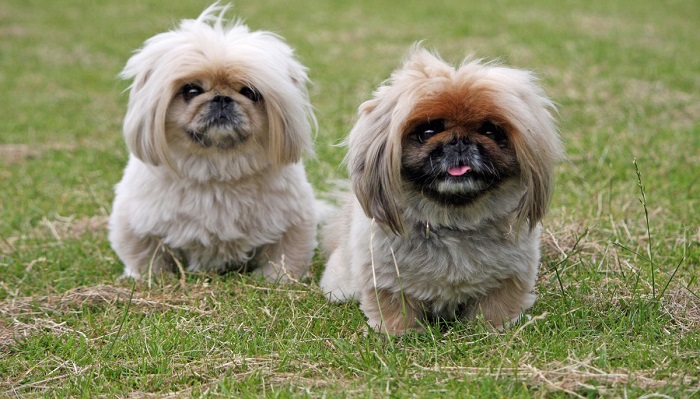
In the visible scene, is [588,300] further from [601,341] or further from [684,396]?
[684,396]

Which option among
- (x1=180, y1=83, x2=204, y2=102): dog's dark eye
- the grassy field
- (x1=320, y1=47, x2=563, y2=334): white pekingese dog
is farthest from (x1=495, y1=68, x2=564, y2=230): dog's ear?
(x1=180, y1=83, x2=204, y2=102): dog's dark eye

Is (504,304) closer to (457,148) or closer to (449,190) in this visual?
(449,190)

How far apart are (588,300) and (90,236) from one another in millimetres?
2951

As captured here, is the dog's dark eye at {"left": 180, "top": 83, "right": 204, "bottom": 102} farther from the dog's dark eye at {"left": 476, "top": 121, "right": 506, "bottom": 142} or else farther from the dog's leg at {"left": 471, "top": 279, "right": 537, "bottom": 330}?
the dog's leg at {"left": 471, "top": 279, "right": 537, "bottom": 330}

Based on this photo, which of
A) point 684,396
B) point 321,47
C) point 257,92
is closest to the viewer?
point 684,396

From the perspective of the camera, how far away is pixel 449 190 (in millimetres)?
3027

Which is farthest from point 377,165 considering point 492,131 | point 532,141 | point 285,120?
point 285,120

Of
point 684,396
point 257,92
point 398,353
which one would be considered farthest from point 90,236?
point 684,396

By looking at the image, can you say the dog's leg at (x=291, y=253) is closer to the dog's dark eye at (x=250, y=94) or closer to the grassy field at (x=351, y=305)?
the grassy field at (x=351, y=305)

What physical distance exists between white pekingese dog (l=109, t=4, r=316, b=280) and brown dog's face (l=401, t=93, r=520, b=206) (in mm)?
1227

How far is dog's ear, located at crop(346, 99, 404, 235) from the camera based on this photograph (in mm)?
3006

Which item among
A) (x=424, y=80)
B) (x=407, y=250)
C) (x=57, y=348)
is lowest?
(x=57, y=348)

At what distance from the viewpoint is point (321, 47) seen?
11.0m

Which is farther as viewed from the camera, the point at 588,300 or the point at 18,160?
the point at 18,160
